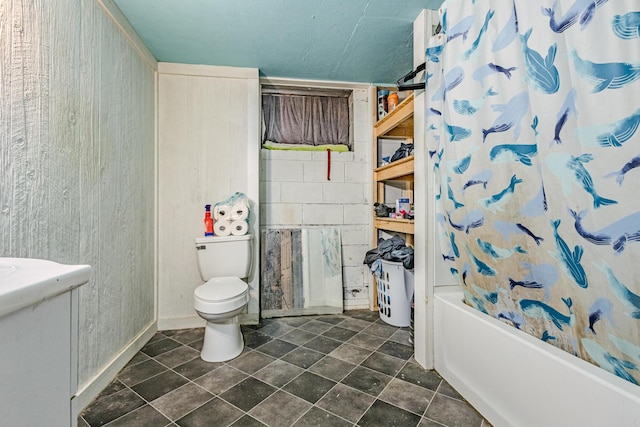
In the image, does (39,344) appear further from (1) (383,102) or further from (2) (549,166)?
(1) (383,102)

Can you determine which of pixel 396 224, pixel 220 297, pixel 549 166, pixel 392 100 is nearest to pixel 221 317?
pixel 220 297

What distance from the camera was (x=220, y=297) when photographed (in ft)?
5.50

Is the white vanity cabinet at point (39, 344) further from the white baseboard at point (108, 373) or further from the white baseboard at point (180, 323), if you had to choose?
the white baseboard at point (180, 323)

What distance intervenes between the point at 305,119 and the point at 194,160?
1076 millimetres

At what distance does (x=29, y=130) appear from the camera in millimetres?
1062

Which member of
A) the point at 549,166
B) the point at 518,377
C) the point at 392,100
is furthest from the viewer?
the point at 392,100

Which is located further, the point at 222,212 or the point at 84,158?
the point at 222,212

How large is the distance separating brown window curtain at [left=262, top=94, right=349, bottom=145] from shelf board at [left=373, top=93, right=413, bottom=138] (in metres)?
0.37

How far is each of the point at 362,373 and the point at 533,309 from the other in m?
0.95

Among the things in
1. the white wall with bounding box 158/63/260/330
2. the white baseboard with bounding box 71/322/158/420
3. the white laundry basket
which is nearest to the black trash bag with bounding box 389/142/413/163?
the white laundry basket

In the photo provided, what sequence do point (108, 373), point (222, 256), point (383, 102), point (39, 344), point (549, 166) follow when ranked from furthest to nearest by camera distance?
point (383, 102) < point (222, 256) < point (108, 373) < point (549, 166) < point (39, 344)

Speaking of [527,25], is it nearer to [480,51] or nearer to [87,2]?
[480,51]

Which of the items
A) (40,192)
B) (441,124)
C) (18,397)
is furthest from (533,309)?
(40,192)

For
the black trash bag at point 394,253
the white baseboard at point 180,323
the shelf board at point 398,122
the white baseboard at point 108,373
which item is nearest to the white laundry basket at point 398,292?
the black trash bag at point 394,253
